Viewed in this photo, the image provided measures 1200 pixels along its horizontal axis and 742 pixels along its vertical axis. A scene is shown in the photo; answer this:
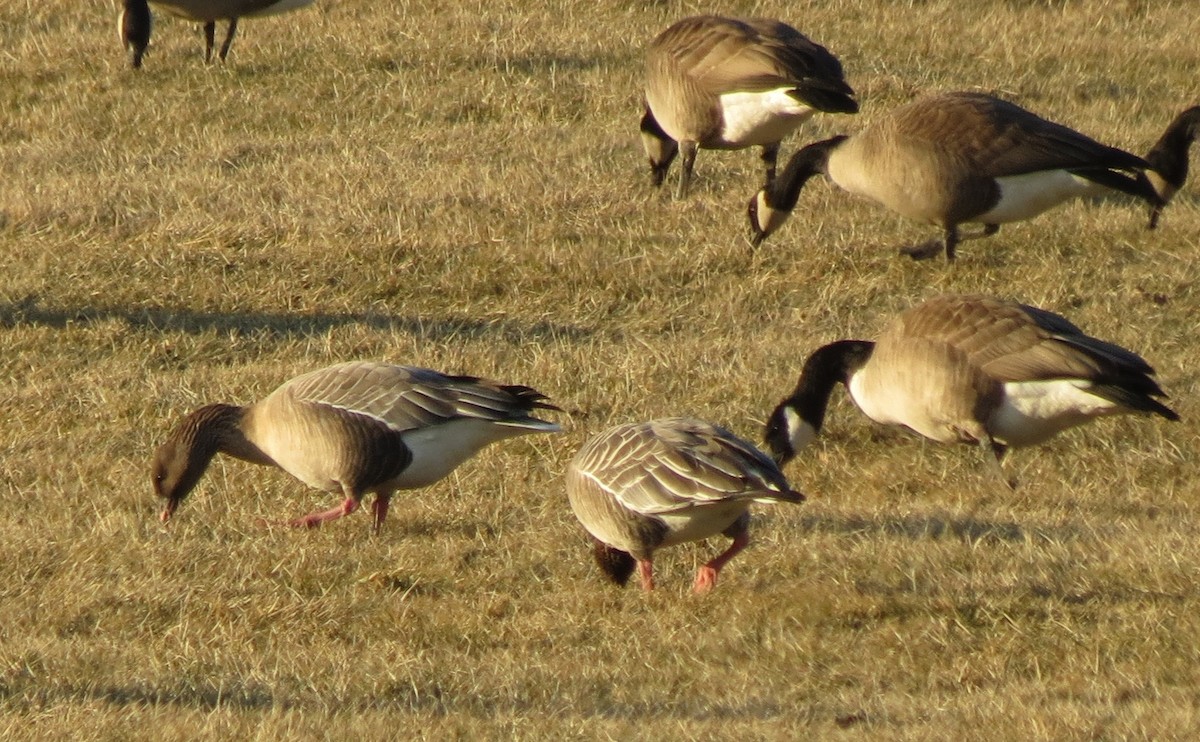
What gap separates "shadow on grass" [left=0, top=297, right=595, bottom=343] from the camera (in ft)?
32.5

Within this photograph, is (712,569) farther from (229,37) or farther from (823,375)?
(229,37)

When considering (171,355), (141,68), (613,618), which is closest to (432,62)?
(141,68)

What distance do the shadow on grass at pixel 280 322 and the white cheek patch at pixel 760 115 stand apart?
2139 millimetres

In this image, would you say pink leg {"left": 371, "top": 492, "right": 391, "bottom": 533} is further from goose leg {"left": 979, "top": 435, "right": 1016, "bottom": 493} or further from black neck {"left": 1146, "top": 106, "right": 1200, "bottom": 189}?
black neck {"left": 1146, "top": 106, "right": 1200, "bottom": 189}

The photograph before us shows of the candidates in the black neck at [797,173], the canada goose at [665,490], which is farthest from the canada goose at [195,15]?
the canada goose at [665,490]

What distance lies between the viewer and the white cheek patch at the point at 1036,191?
966 centimetres

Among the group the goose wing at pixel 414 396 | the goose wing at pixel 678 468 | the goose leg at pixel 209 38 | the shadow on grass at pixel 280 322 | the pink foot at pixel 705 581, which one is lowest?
the goose leg at pixel 209 38

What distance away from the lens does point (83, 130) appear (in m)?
13.5

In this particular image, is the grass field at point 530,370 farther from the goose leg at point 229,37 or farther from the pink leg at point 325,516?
the goose leg at point 229,37

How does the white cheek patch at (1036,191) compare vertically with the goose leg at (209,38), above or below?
above

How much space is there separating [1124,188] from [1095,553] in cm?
345

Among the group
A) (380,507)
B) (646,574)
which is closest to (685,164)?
(380,507)

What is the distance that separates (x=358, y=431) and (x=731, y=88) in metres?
5.01

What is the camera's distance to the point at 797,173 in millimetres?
10867
